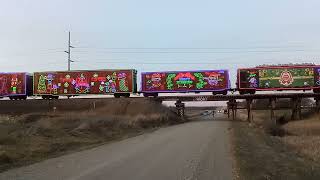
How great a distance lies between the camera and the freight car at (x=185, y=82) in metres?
71.0

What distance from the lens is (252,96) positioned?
7212cm

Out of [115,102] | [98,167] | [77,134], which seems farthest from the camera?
[115,102]

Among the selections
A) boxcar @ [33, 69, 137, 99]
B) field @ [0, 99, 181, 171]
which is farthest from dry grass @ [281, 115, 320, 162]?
boxcar @ [33, 69, 137, 99]

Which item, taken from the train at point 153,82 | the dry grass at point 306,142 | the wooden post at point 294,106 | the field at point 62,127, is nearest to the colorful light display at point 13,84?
the train at point 153,82

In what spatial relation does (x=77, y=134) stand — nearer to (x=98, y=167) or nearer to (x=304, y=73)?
(x=98, y=167)

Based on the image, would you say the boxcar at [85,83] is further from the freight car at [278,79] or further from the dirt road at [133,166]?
the dirt road at [133,166]

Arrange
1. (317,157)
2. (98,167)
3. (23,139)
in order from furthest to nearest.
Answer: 1. (23,139)
2. (317,157)
3. (98,167)

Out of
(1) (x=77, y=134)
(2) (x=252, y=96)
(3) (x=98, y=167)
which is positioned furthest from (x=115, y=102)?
(3) (x=98, y=167)

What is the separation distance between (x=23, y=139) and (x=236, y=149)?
9811mm

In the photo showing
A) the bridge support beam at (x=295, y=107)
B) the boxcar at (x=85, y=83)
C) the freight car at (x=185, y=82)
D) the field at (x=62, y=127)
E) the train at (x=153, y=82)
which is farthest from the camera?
the bridge support beam at (x=295, y=107)

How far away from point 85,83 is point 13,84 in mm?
10170

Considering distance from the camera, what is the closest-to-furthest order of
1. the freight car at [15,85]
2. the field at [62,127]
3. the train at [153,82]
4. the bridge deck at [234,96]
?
the field at [62,127], the train at [153,82], the bridge deck at [234,96], the freight car at [15,85]

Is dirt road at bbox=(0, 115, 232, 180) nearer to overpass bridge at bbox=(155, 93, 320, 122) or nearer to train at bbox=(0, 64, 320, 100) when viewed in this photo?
train at bbox=(0, 64, 320, 100)

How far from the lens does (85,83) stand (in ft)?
242
